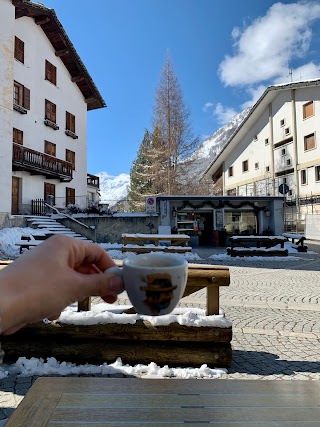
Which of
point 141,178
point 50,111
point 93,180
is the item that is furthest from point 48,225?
point 93,180

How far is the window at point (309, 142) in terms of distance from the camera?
Result: 26663 mm

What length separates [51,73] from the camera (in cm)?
2519

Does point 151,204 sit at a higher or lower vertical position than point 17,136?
lower

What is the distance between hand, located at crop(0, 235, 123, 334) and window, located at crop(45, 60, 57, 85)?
2640 cm

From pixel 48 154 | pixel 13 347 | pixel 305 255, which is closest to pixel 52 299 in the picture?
pixel 13 347

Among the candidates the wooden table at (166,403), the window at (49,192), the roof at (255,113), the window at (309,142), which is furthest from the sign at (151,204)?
the wooden table at (166,403)

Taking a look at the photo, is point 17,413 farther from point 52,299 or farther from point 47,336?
point 47,336

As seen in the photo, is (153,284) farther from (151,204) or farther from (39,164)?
(39,164)

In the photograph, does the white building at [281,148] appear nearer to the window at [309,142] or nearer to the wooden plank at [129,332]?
the window at [309,142]

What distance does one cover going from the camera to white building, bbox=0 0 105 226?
19250mm

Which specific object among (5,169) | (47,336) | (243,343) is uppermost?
(5,169)

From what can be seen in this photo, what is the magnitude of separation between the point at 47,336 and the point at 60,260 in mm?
3206

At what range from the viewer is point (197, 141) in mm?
30922

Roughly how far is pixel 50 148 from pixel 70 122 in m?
3.72
